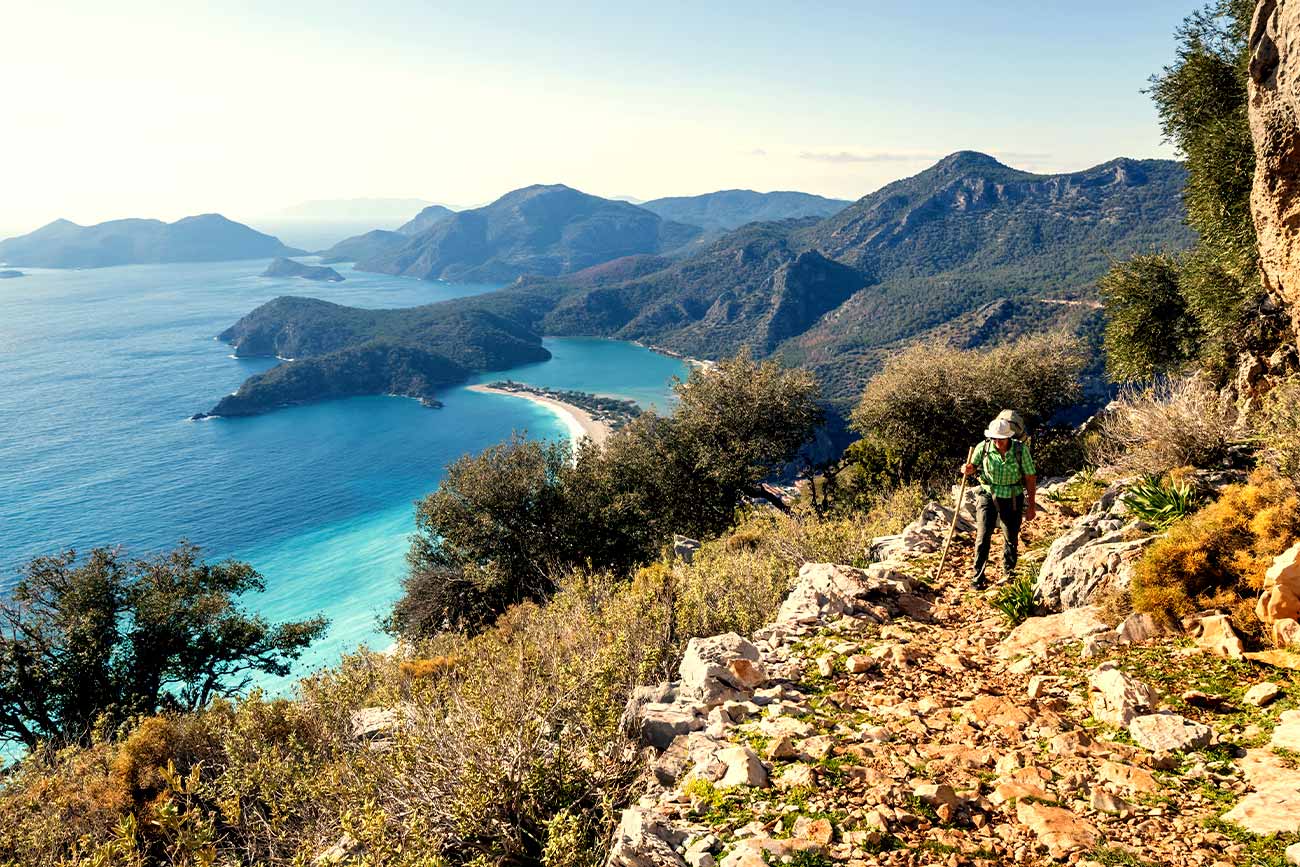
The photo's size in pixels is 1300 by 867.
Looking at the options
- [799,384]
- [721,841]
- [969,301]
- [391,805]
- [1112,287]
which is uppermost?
[969,301]

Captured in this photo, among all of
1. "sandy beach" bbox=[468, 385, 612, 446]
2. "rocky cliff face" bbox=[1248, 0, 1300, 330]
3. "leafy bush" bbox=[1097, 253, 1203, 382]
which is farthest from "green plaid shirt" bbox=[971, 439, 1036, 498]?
"sandy beach" bbox=[468, 385, 612, 446]

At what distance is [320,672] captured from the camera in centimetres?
973

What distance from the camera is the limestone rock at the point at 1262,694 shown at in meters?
4.41

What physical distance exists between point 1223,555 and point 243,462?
103m

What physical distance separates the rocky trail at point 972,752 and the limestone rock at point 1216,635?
106 mm

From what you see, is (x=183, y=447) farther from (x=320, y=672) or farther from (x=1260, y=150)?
(x=1260, y=150)

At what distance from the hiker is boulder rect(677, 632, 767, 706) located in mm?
3723

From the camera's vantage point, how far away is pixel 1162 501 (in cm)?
725

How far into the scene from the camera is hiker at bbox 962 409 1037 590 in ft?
26.2

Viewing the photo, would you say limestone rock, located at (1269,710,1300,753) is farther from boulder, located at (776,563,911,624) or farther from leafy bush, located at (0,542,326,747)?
leafy bush, located at (0,542,326,747)

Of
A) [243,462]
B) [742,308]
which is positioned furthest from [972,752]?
[742,308]

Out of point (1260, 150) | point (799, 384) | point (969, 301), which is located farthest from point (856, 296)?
point (1260, 150)

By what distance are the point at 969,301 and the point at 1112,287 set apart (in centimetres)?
Result: 11764

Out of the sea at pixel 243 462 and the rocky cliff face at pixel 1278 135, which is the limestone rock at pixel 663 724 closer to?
the rocky cliff face at pixel 1278 135
